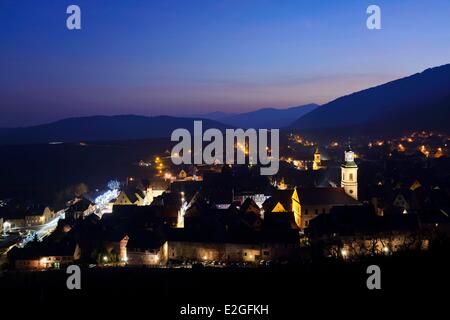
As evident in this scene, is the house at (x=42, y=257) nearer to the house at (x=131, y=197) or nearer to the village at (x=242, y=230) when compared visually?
the village at (x=242, y=230)

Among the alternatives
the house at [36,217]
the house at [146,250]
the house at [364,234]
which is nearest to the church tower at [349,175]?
the house at [364,234]

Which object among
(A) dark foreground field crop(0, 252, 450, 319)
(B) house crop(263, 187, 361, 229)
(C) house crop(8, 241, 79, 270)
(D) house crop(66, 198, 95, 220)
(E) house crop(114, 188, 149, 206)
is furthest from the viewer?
(E) house crop(114, 188, 149, 206)

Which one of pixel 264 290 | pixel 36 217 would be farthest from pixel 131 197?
pixel 264 290

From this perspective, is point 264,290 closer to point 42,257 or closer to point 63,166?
point 42,257

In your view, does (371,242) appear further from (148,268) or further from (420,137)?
(420,137)

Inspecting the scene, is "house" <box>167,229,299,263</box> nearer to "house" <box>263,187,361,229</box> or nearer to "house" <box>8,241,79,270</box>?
"house" <box>263,187,361,229</box>

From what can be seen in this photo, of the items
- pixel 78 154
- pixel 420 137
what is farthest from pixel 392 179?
pixel 78 154

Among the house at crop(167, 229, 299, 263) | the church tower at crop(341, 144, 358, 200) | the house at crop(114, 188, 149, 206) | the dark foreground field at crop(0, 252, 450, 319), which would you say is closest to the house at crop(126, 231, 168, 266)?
the house at crop(167, 229, 299, 263)

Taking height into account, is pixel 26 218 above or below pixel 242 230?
below
